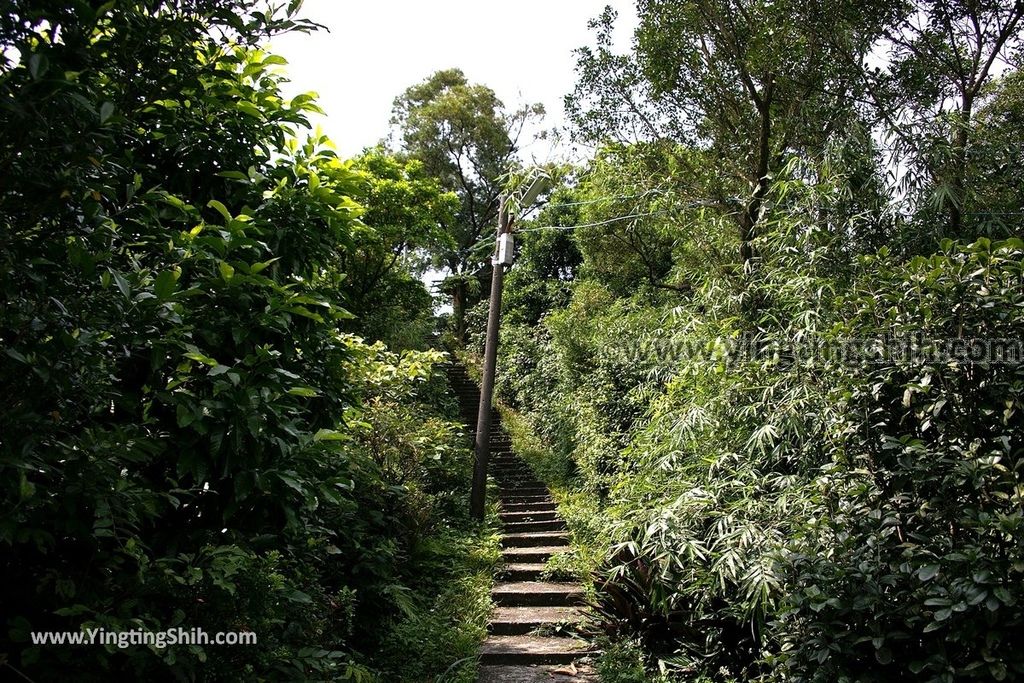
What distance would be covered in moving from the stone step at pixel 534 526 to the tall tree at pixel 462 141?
36.0 ft

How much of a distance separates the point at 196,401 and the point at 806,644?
3108 millimetres

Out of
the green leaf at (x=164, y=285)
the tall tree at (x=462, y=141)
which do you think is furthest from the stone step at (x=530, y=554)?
the tall tree at (x=462, y=141)

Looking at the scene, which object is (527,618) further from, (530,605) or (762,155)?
(762,155)

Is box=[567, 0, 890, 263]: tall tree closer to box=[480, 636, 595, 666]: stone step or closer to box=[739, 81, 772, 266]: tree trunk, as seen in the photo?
box=[739, 81, 772, 266]: tree trunk

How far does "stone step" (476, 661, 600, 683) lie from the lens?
524 centimetres

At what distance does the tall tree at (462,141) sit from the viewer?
19.4m

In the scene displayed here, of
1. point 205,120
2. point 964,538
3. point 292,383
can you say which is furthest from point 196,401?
point 964,538

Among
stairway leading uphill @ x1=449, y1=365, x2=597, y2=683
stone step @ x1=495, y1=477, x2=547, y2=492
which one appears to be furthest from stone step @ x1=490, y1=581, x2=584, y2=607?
stone step @ x1=495, y1=477, x2=547, y2=492

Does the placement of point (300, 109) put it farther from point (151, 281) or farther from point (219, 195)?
point (151, 281)

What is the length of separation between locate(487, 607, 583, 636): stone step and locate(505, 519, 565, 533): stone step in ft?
6.62

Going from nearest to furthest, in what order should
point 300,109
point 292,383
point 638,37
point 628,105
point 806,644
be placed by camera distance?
point 292,383
point 300,109
point 806,644
point 638,37
point 628,105

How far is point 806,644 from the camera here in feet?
11.7

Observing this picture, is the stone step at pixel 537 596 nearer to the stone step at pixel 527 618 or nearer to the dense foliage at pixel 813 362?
the stone step at pixel 527 618

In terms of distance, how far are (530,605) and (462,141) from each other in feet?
50.5
